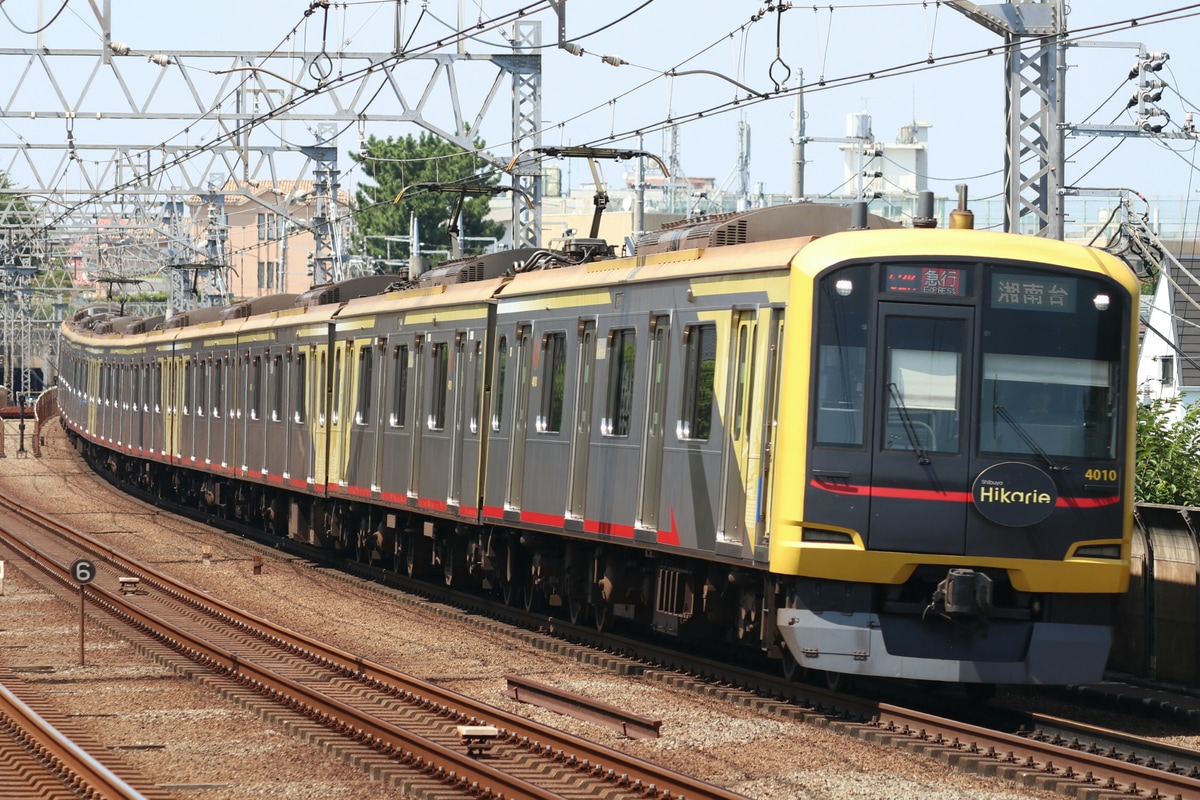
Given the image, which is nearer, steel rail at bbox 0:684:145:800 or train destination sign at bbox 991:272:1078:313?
steel rail at bbox 0:684:145:800

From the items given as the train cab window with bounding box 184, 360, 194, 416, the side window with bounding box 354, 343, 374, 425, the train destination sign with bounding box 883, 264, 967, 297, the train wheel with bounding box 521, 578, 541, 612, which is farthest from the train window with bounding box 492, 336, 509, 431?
the train cab window with bounding box 184, 360, 194, 416

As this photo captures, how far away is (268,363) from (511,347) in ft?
34.1

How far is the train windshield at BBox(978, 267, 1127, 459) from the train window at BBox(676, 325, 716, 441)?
81.9 inches

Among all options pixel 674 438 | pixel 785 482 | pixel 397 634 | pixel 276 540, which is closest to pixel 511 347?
pixel 397 634

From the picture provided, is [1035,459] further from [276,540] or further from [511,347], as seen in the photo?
[276,540]

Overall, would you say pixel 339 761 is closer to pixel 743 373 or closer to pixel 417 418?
pixel 743 373

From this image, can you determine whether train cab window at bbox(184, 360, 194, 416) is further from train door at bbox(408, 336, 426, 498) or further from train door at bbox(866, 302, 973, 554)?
train door at bbox(866, 302, 973, 554)

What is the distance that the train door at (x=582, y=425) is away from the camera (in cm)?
1473

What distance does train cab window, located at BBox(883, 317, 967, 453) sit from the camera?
11.2 metres

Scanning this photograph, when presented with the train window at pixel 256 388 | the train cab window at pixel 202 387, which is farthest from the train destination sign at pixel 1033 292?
the train cab window at pixel 202 387

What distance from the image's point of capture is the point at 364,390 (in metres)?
21.3

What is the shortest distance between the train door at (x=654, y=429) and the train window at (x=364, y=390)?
7898mm

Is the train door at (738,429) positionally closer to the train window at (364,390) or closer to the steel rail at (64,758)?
the steel rail at (64,758)

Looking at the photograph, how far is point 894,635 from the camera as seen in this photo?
1114cm
